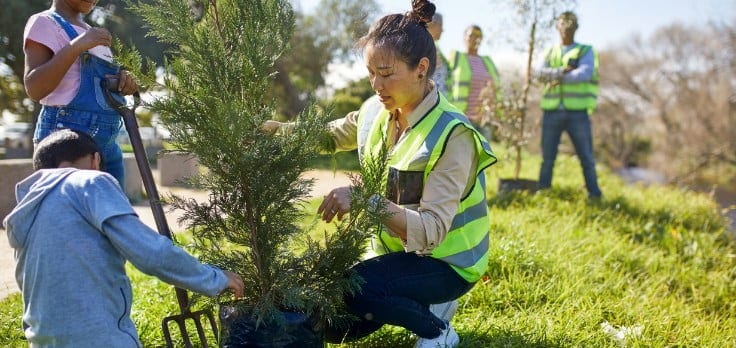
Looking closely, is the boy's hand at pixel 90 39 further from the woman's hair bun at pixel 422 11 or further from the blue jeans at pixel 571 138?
the blue jeans at pixel 571 138

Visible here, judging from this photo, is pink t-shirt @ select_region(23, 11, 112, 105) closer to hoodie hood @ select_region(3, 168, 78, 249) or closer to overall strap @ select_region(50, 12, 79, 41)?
overall strap @ select_region(50, 12, 79, 41)

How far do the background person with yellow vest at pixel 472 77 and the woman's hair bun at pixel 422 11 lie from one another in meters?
4.32

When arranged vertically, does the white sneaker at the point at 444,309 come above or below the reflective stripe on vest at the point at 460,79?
below

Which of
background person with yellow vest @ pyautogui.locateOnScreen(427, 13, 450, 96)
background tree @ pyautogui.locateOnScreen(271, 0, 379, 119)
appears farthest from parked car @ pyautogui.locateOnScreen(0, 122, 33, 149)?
background person with yellow vest @ pyautogui.locateOnScreen(427, 13, 450, 96)

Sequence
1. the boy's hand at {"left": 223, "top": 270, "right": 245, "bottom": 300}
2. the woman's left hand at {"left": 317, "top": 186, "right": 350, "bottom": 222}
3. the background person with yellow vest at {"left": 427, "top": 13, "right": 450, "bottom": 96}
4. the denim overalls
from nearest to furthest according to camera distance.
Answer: the boy's hand at {"left": 223, "top": 270, "right": 245, "bottom": 300}, the woman's left hand at {"left": 317, "top": 186, "right": 350, "bottom": 222}, the denim overalls, the background person with yellow vest at {"left": 427, "top": 13, "right": 450, "bottom": 96}

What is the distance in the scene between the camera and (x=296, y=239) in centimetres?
268

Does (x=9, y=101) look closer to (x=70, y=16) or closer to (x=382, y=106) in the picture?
(x=70, y=16)

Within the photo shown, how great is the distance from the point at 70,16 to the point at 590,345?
3.06 m

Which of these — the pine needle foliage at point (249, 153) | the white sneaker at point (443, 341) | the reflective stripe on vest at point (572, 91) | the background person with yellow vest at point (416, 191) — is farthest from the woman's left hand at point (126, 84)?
the reflective stripe on vest at point (572, 91)

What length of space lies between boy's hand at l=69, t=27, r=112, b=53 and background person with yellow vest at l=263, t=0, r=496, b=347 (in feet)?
2.60

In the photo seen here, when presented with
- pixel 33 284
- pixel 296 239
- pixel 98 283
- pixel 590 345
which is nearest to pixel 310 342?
pixel 296 239

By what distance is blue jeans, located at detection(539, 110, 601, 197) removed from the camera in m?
7.43

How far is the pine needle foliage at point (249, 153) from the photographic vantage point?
7.89ft

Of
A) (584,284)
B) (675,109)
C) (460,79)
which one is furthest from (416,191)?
(675,109)
